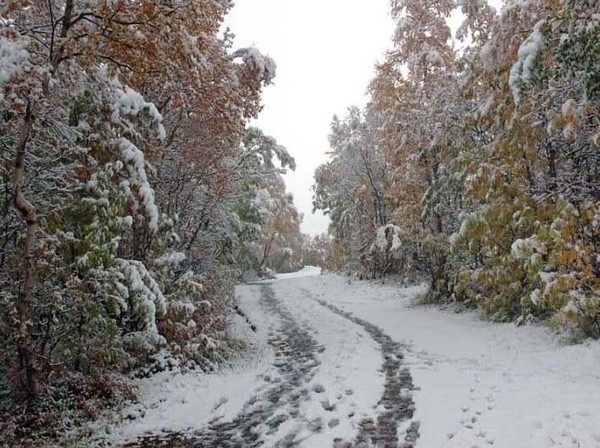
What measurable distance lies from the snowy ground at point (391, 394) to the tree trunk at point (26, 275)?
4.65 feet

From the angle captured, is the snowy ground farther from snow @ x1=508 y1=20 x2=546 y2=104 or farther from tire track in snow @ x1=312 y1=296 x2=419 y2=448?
snow @ x1=508 y1=20 x2=546 y2=104

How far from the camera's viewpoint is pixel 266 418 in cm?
730

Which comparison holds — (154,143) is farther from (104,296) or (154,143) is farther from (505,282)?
(505,282)

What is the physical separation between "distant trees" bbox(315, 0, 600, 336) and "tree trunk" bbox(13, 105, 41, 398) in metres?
7.02

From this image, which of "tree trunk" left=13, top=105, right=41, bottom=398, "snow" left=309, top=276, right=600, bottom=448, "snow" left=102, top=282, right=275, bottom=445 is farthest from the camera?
"snow" left=102, top=282, right=275, bottom=445

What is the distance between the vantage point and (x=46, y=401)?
24.5 ft

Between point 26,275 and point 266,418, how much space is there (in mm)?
3626

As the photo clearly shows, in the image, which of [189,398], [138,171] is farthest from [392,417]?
[138,171]

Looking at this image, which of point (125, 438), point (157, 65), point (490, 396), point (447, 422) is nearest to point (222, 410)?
point (125, 438)

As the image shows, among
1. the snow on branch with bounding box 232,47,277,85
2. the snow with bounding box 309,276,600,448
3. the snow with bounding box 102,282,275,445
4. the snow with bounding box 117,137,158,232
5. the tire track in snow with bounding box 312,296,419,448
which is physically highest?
the snow on branch with bounding box 232,47,277,85

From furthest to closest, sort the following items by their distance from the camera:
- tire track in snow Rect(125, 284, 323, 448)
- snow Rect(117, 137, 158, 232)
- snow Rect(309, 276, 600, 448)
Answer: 1. snow Rect(117, 137, 158, 232)
2. tire track in snow Rect(125, 284, 323, 448)
3. snow Rect(309, 276, 600, 448)

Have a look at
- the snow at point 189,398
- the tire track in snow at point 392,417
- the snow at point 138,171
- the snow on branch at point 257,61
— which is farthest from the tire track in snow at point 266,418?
the snow on branch at point 257,61

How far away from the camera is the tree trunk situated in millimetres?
6613

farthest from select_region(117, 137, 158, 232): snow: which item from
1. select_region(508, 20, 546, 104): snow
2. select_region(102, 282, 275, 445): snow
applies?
select_region(508, 20, 546, 104): snow
